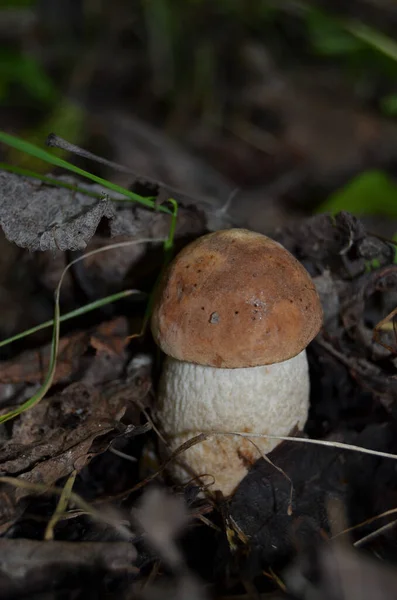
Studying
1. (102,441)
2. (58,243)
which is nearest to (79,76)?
(58,243)

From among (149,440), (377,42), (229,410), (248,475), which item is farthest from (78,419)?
(377,42)

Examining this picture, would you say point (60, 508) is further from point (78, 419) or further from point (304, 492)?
point (304, 492)

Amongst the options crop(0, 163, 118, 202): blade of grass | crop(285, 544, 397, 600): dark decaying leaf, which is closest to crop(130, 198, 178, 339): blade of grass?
crop(0, 163, 118, 202): blade of grass

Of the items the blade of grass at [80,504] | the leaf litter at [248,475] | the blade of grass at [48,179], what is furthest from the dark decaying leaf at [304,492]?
the blade of grass at [48,179]

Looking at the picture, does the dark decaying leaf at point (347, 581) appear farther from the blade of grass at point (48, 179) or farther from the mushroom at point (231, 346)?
the blade of grass at point (48, 179)

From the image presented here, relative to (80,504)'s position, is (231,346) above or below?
above

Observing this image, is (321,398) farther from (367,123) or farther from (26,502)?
(367,123)
